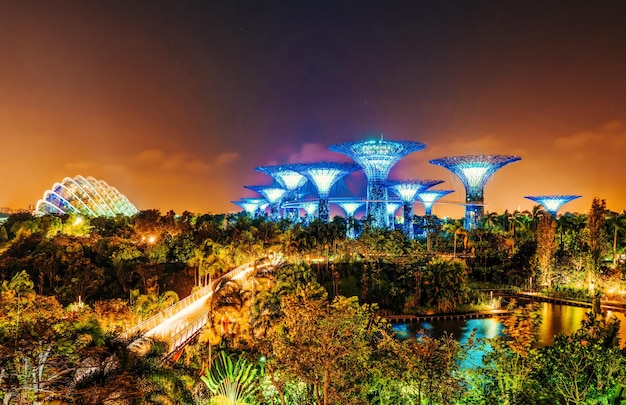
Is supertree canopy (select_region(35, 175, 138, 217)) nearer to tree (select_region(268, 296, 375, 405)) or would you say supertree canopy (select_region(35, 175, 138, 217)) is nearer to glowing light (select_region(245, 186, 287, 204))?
glowing light (select_region(245, 186, 287, 204))

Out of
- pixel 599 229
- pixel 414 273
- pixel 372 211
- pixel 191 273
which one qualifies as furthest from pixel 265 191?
pixel 599 229

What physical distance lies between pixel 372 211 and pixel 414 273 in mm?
29136

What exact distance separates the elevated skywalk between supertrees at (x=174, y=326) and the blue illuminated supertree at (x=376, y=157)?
37641 mm

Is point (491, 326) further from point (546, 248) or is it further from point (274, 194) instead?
point (274, 194)

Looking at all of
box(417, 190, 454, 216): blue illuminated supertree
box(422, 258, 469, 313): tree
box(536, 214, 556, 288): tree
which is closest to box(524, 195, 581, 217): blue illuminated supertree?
box(417, 190, 454, 216): blue illuminated supertree

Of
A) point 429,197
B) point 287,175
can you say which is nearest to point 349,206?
point 429,197

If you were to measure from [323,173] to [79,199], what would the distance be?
1645 inches

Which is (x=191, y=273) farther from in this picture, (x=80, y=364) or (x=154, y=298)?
(x=80, y=364)

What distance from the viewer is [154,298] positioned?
23.5 m

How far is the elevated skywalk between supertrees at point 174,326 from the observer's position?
42.3 ft

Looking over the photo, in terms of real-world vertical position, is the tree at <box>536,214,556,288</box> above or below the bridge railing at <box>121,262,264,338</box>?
above

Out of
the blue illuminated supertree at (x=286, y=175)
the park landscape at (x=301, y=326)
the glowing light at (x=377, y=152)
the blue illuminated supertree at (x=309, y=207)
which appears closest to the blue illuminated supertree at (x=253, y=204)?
the blue illuminated supertree at (x=309, y=207)

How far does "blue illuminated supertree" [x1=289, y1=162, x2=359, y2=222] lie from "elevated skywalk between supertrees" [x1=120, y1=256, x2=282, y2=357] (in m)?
42.9

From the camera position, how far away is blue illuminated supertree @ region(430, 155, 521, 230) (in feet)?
205
